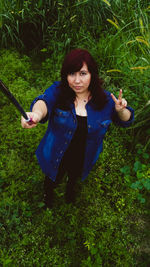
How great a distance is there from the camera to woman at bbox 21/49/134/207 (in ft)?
4.56

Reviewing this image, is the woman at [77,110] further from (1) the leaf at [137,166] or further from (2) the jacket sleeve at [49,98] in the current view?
(1) the leaf at [137,166]

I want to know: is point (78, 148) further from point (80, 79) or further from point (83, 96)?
point (80, 79)

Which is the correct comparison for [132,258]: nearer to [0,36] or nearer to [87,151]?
[87,151]

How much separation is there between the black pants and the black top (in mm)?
22

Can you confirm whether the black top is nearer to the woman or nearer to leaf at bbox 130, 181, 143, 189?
the woman

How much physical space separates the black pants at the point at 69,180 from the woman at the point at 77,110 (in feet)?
0.63

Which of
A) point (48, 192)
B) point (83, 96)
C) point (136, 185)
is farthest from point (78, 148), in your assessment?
point (136, 185)

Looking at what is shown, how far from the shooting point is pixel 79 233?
7.35ft

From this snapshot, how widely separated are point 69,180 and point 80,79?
4.15 ft

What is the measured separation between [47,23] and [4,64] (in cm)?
109

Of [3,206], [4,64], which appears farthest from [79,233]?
[4,64]

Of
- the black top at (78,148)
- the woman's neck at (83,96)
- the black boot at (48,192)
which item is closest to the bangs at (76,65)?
the woman's neck at (83,96)

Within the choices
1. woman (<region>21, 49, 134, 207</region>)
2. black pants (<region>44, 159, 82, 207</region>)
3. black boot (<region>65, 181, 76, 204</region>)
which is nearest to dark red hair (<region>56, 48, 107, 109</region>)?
woman (<region>21, 49, 134, 207</region>)

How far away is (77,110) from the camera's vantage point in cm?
151
